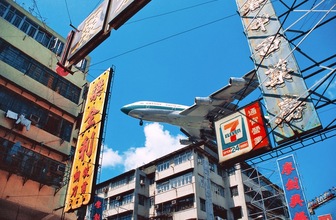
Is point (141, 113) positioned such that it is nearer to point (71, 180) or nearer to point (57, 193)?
point (57, 193)

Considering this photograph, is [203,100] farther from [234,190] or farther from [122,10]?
[122,10]

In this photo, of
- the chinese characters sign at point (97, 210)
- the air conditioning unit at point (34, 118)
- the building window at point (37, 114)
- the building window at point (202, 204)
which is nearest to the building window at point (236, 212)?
the building window at point (202, 204)

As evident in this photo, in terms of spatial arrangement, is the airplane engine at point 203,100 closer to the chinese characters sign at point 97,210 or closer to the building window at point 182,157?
the building window at point 182,157

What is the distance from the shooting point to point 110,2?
357 inches

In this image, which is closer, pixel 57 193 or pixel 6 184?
pixel 6 184

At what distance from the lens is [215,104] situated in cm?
2853

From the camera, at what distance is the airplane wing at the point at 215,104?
71.4ft

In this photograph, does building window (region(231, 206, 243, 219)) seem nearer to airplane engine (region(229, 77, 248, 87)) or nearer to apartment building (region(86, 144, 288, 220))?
apartment building (region(86, 144, 288, 220))

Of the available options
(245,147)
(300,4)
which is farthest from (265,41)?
(245,147)

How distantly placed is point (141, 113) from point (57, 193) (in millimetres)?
17352

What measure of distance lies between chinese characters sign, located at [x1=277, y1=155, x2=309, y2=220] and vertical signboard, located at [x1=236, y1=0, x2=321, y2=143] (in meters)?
13.1

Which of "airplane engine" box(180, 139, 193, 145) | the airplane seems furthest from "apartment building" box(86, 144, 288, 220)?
the airplane

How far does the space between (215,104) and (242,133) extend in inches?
674

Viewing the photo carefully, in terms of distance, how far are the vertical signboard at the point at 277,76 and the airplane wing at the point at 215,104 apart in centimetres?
708
